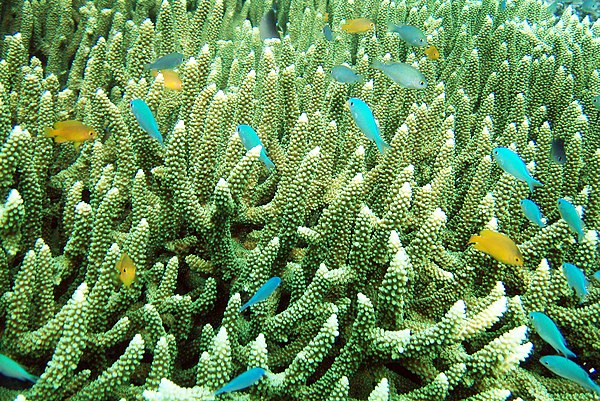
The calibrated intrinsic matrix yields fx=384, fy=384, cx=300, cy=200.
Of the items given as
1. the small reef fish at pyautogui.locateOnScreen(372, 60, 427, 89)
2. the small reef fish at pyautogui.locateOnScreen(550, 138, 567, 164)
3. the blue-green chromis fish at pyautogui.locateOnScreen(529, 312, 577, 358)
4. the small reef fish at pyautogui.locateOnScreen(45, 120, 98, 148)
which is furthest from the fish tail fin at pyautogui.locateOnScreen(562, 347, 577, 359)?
the small reef fish at pyautogui.locateOnScreen(45, 120, 98, 148)

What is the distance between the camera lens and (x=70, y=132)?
2510 mm

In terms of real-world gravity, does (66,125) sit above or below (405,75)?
below

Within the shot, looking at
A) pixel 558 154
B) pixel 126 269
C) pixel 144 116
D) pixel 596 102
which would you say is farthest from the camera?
pixel 596 102

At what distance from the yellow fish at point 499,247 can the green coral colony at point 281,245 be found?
1 cm

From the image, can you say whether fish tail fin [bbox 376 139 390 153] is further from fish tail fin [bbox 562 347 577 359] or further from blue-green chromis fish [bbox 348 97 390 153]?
fish tail fin [bbox 562 347 577 359]

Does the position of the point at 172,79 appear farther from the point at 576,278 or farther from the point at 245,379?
the point at 576,278

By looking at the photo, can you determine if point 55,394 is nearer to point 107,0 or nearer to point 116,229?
point 116,229

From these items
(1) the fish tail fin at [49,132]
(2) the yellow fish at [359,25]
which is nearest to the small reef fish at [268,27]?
(2) the yellow fish at [359,25]

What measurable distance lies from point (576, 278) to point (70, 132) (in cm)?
321

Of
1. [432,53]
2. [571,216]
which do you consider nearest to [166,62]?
[432,53]

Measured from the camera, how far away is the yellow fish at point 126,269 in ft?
6.20

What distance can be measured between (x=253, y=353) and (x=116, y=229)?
1.24m

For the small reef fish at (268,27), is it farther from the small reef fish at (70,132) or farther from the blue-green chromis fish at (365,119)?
the small reef fish at (70,132)

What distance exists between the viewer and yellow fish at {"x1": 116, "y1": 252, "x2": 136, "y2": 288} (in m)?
1.89
